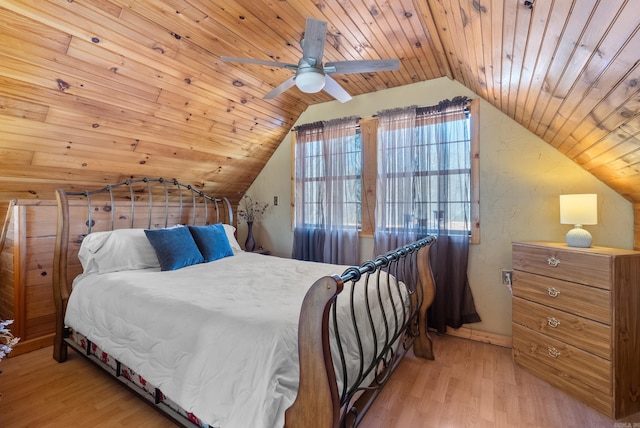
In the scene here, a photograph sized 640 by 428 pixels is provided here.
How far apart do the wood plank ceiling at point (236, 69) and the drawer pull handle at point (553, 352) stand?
4.06 ft

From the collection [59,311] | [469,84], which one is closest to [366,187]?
[469,84]

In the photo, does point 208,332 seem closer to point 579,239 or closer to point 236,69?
point 236,69

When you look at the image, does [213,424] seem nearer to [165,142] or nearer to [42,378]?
[42,378]

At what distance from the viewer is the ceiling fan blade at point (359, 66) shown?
6.01 ft

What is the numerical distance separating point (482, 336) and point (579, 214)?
54.0 inches

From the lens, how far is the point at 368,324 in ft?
5.46

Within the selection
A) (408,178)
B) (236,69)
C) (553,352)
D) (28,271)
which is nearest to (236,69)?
(236,69)

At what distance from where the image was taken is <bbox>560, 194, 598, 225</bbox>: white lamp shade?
2078 millimetres

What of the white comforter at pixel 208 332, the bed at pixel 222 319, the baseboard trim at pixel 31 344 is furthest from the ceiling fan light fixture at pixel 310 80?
the baseboard trim at pixel 31 344

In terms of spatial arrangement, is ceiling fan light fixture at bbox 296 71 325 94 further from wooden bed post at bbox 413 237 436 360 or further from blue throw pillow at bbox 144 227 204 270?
blue throw pillow at bbox 144 227 204 270

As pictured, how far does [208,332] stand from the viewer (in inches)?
53.9

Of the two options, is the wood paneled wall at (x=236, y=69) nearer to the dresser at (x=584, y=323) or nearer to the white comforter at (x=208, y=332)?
the dresser at (x=584, y=323)

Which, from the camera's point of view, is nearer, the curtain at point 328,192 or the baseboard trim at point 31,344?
the baseboard trim at point 31,344

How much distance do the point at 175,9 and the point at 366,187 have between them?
229 cm
